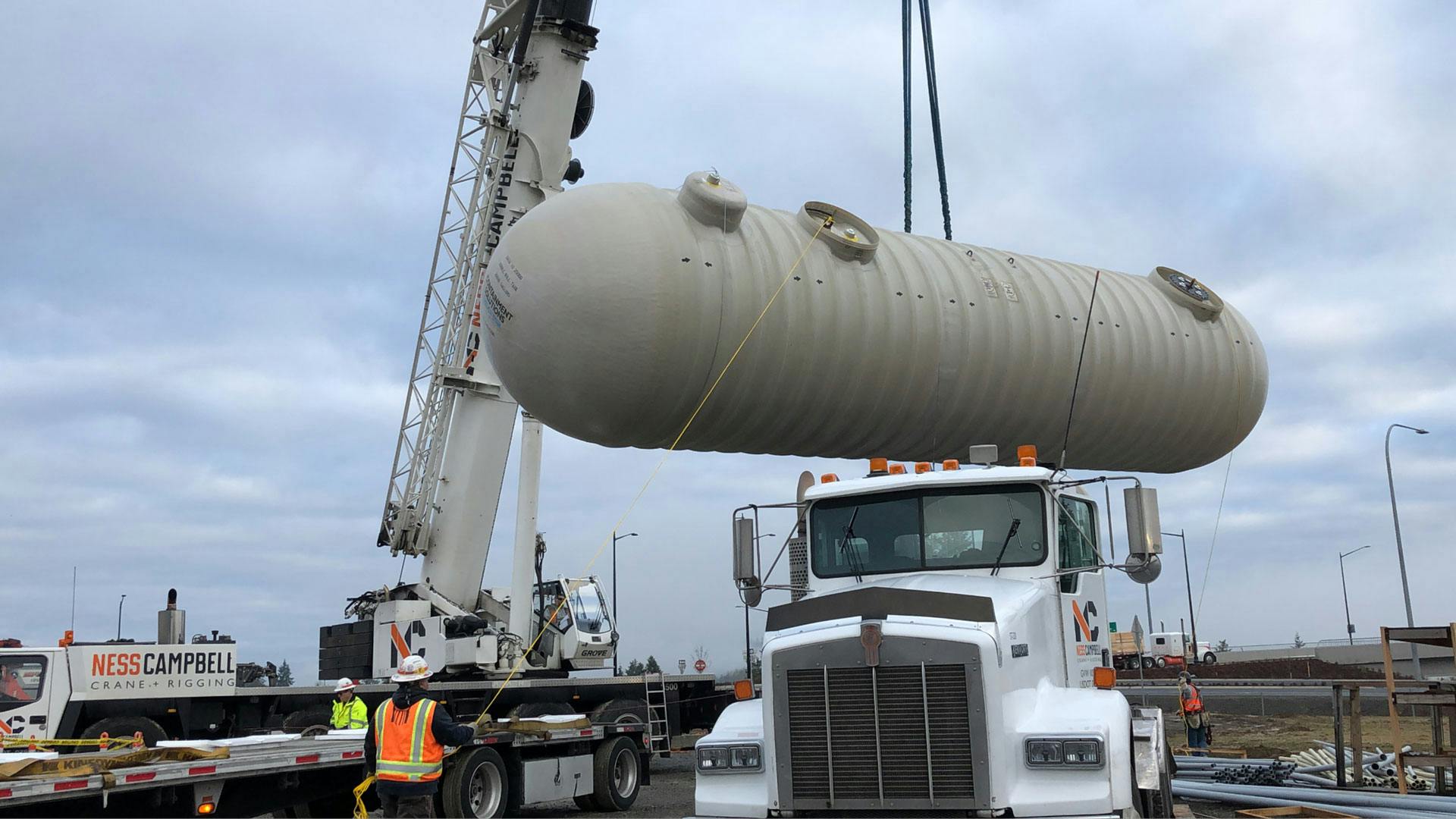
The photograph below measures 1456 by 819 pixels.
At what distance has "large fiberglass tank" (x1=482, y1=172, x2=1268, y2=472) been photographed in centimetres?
831

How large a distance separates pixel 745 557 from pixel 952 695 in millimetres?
2184

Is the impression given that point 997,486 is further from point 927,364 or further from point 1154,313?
point 1154,313

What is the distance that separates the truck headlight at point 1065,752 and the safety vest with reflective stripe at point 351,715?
25.2 ft

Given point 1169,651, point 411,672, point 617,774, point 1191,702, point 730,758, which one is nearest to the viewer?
point 730,758

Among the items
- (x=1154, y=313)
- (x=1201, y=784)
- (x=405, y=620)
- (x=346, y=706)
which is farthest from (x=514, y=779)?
(x=1154, y=313)

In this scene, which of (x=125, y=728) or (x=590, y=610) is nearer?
(x=125, y=728)

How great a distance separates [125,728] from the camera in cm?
1347

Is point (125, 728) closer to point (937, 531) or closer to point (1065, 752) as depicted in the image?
point (937, 531)

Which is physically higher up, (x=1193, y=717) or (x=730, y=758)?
(x=730, y=758)

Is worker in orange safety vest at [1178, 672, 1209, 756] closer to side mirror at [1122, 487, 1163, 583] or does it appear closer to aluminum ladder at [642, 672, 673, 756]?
aluminum ladder at [642, 672, 673, 756]

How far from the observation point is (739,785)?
6.55 m

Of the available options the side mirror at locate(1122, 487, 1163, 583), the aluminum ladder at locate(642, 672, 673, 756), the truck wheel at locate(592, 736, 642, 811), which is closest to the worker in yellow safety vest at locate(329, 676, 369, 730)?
the truck wheel at locate(592, 736, 642, 811)

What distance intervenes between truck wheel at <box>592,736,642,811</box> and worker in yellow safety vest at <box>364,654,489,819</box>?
6.60 meters

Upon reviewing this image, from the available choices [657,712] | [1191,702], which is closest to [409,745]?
[657,712]
